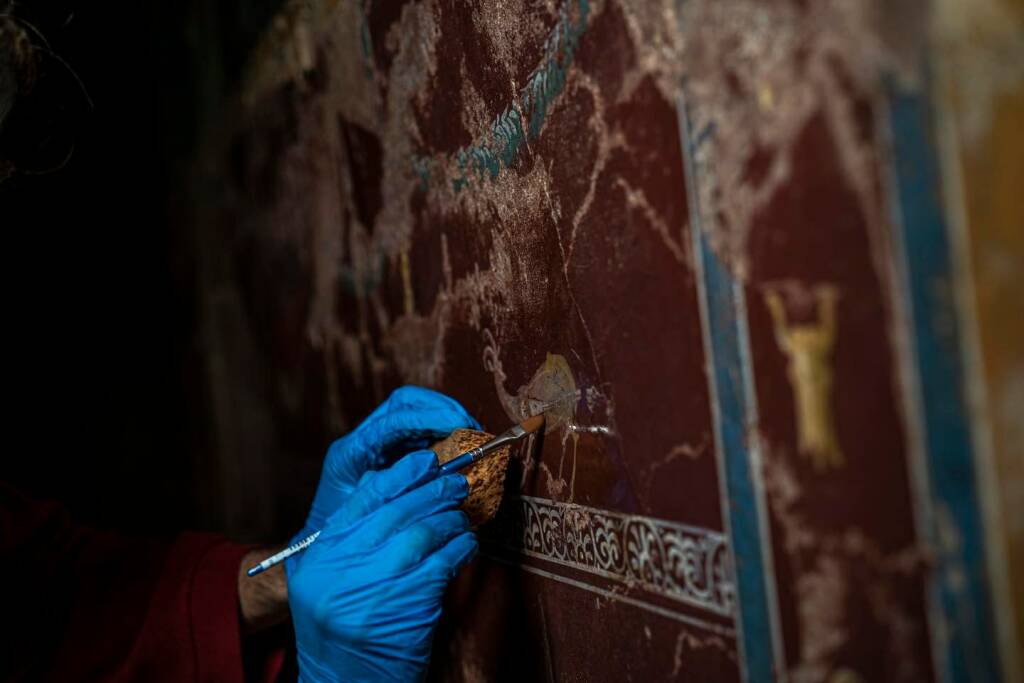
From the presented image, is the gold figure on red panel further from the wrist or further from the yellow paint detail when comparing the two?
the wrist

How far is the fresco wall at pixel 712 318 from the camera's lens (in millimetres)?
598

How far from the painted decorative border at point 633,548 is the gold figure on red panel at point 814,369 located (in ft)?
0.57

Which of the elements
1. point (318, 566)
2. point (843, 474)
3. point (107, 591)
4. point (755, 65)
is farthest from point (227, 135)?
point (843, 474)

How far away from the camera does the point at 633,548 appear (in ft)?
3.20

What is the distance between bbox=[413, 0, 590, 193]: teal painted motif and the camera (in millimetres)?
981

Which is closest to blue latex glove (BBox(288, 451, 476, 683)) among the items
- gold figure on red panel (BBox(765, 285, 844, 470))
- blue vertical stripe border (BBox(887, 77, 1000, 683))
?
gold figure on red panel (BBox(765, 285, 844, 470))

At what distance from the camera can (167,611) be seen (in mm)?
1451

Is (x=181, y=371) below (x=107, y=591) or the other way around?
the other way around

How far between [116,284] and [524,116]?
2.23 meters

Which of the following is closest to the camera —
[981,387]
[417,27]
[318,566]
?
[981,387]

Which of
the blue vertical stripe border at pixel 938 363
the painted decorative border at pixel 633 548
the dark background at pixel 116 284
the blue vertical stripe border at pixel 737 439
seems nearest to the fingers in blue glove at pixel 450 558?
the painted decorative border at pixel 633 548

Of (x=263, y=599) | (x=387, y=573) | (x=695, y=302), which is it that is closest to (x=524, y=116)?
(x=695, y=302)

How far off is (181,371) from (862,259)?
2705 mm

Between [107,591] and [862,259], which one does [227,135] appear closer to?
[107,591]
